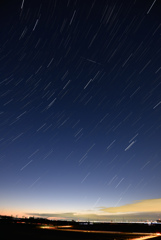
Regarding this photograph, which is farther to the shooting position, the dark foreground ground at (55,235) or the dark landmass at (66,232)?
the dark landmass at (66,232)

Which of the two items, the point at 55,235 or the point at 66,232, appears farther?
the point at 66,232

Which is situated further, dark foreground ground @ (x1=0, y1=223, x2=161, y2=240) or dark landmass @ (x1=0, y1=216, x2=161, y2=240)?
dark landmass @ (x1=0, y1=216, x2=161, y2=240)
